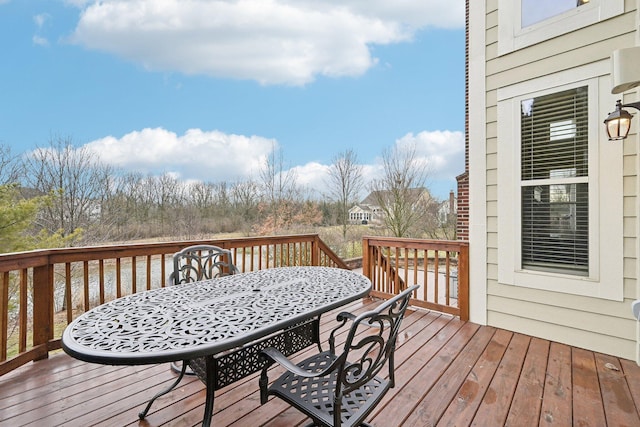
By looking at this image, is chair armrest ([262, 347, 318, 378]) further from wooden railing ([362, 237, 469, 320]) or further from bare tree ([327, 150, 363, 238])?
bare tree ([327, 150, 363, 238])

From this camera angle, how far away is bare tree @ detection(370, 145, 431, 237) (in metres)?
10.6

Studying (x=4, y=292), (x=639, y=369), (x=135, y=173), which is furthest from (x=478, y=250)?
(x=135, y=173)

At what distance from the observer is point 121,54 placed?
870 centimetres

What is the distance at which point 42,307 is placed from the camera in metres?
2.53

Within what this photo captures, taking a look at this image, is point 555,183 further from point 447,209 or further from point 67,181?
point 67,181

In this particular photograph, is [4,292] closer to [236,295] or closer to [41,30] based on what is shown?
[236,295]

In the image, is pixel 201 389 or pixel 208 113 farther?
pixel 208 113

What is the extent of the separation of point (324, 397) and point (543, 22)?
3.81 meters

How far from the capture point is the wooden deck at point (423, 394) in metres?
1.80

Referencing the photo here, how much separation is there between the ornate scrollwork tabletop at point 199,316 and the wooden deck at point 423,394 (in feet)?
2.29

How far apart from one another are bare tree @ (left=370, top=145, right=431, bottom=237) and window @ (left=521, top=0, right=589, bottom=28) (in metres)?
7.76

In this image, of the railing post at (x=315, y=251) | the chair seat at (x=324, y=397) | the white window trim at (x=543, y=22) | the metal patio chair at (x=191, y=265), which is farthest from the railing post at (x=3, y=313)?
the white window trim at (x=543, y=22)

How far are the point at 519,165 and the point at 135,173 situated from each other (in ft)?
34.0

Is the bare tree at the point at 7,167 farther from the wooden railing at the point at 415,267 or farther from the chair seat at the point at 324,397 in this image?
the chair seat at the point at 324,397
